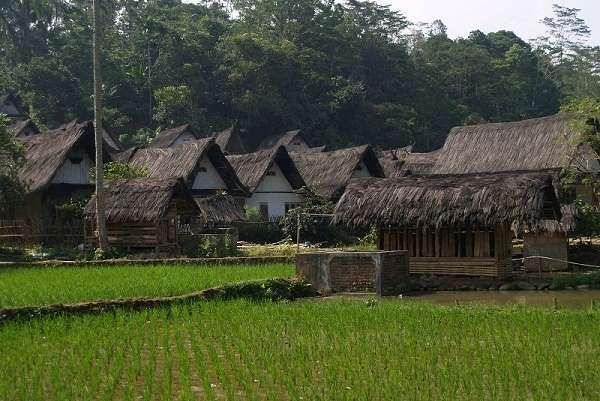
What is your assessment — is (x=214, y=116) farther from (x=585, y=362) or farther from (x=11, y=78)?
(x=585, y=362)

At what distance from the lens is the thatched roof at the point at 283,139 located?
5484 centimetres

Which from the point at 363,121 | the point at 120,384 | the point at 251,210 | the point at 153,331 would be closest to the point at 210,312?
the point at 153,331

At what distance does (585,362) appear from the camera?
27.8 feet

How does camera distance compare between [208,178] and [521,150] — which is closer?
[521,150]

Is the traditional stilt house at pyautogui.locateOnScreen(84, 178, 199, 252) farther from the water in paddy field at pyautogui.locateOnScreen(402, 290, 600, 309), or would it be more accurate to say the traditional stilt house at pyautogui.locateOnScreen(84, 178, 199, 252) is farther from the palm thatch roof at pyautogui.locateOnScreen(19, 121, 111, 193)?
the water in paddy field at pyautogui.locateOnScreen(402, 290, 600, 309)

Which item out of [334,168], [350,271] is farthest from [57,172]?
[350,271]

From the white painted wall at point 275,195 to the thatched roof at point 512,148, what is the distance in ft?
24.7

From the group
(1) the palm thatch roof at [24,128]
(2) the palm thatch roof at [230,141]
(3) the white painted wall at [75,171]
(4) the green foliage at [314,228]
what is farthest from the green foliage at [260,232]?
(1) the palm thatch roof at [24,128]

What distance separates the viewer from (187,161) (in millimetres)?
32969

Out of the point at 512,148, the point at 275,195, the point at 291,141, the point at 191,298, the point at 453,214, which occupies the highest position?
the point at 291,141

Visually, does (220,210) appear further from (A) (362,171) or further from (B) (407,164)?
(B) (407,164)

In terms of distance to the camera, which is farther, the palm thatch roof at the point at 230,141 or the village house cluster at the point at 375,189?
the palm thatch roof at the point at 230,141

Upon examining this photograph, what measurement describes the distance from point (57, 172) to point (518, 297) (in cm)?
1943

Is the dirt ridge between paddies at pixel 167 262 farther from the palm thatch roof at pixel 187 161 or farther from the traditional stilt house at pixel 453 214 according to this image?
the palm thatch roof at pixel 187 161
